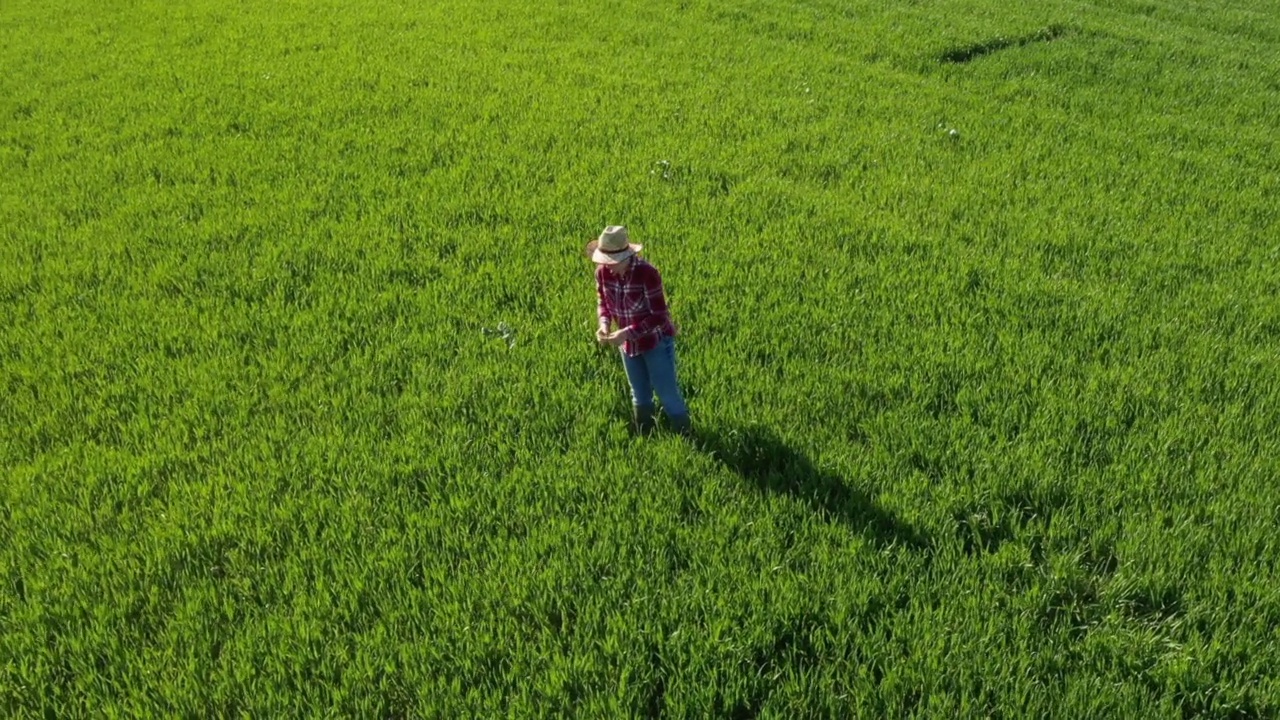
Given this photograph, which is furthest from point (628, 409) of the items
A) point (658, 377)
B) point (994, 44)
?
point (994, 44)

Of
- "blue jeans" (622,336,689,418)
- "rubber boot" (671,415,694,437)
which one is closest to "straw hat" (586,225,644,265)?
"blue jeans" (622,336,689,418)

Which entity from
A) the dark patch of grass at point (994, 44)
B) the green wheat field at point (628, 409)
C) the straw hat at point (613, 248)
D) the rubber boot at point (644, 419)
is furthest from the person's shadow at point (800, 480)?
the dark patch of grass at point (994, 44)

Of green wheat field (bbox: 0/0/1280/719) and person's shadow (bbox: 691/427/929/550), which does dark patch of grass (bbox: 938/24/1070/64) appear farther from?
person's shadow (bbox: 691/427/929/550)

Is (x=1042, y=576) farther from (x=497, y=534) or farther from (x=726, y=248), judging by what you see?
(x=726, y=248)

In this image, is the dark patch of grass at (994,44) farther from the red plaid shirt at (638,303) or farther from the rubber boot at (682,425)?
the red plaid shirt at (638,303)

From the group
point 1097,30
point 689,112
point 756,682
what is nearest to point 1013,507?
point 756,682

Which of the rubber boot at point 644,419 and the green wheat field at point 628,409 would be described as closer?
the green wheat field at point 628,409
